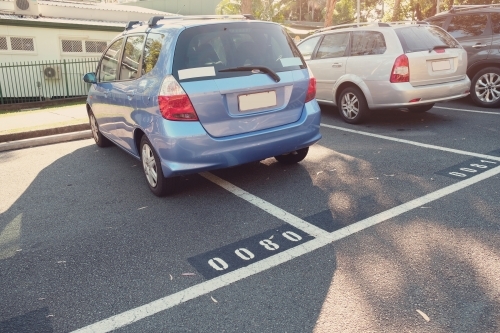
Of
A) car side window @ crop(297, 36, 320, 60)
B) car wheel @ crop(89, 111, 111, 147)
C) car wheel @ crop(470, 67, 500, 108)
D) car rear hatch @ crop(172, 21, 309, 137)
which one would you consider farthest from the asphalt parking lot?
car side window @ crop(297, 36, 320, 60)

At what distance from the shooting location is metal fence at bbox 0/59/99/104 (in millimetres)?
16906

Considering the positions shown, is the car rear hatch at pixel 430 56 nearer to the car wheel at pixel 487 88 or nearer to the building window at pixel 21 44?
the car wheel at pixel 487 88

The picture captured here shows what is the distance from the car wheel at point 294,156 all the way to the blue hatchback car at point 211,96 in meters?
0.49

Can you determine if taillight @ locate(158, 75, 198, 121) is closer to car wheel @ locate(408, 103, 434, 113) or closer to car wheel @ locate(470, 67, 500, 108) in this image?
car wheel @ locate(408, 103, 434, 113)

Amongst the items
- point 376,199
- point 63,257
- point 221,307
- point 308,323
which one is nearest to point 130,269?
point 63,257

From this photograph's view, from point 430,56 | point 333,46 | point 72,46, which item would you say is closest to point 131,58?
point 333,46

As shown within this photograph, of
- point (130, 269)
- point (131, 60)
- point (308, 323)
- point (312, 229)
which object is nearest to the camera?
point (308, 323)

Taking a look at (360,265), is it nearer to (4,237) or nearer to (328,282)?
(328,282)

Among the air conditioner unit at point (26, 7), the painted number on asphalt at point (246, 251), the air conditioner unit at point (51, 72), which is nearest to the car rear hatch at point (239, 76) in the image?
the painted number on asphalt at point (246, 251)

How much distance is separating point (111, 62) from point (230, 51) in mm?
2182

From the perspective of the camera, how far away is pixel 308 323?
8.54 feet

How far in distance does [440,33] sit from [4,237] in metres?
7.23

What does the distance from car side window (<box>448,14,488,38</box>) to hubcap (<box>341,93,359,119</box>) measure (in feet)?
11.5

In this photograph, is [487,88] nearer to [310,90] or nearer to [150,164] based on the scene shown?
[310,90]
